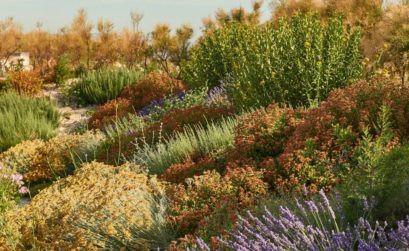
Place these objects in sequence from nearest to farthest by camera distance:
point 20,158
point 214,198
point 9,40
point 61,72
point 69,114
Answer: point 214,198 < point 20,158 < point 69,114 < point 61,72 < point 9,40

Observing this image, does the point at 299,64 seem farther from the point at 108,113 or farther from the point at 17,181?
the point at 108,113

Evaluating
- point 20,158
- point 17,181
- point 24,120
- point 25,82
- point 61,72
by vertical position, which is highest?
point 25,82

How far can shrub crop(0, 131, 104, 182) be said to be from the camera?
30.5 ft

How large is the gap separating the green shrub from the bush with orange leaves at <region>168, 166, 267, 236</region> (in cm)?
696

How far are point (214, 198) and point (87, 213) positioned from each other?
1.11 m

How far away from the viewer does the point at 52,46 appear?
28.0 m

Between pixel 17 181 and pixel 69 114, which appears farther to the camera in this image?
pixel 69 114

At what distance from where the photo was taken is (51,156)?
945cm

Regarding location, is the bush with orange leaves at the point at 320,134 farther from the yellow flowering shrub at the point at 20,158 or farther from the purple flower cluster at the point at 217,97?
the yellow flowering shrub at the point at 20,158

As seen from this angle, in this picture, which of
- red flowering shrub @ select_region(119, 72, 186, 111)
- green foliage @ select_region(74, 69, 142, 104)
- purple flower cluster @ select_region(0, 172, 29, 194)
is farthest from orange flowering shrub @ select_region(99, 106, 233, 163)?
green foliage @ select_region(74, 69, 142, 104)

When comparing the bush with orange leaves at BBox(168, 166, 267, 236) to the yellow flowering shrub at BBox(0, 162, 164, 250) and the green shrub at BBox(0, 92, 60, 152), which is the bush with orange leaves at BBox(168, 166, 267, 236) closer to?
the yellow flowering shrub at BBox(0, 162, 164, 250)

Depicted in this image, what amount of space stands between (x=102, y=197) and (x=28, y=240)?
74 cm

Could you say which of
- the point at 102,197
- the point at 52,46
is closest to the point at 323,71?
the point at 102,197

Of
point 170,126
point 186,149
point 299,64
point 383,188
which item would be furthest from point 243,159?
point 170,126
